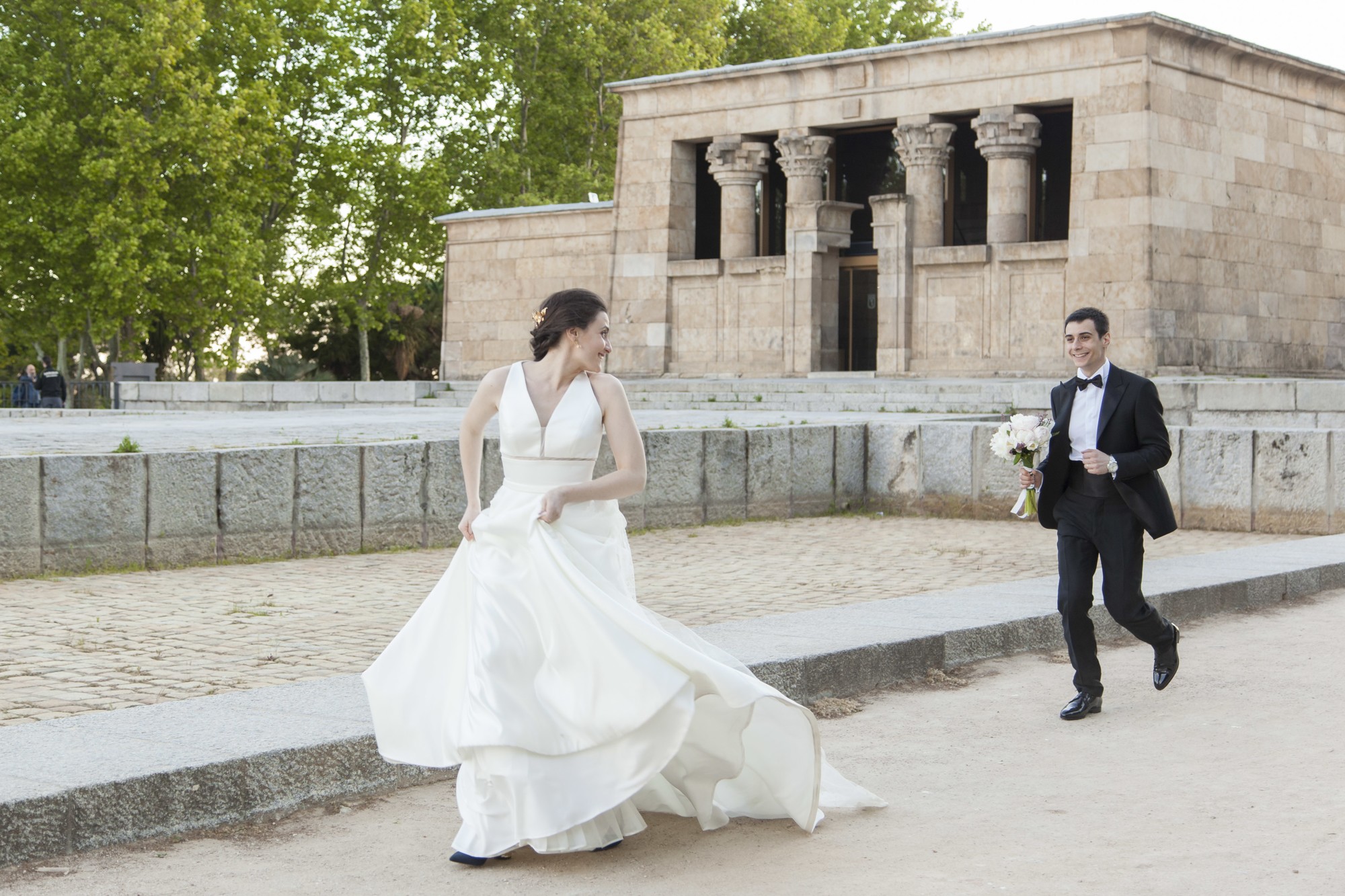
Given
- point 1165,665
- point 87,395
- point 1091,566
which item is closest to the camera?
point 1091,566

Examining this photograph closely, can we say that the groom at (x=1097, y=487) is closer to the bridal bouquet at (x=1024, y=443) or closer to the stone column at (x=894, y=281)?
the bridal bouquet at (x=1024, y=443)

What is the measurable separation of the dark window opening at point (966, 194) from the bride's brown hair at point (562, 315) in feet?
103

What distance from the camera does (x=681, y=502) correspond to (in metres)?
16.1

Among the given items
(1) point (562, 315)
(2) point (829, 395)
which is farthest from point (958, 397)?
(1) point (562, 315)

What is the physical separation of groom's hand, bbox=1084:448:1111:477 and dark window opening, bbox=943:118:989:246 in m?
29.1

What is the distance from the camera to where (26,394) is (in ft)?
123

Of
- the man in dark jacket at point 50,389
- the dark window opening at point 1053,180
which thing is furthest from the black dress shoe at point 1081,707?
the man in dark jacket at point 50,389

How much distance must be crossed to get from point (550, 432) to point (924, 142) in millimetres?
28503

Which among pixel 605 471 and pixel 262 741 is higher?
pixel 605 471

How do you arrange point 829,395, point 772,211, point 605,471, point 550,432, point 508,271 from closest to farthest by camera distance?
point 550,432 → point 605,471 → point 829,395 → point 772,211 → point 508,271

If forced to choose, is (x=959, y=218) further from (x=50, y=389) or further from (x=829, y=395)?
(x=50, y=389)

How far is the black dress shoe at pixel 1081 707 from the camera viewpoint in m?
7.55

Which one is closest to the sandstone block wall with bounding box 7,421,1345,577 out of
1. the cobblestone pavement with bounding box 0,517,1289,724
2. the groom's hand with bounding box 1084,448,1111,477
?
the cobblestone pavement with bounding box 0,517,1289,724

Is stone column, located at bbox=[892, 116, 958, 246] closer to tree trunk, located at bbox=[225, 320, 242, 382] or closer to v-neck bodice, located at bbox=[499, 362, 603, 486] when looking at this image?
tree trunk, located at bbox=[225, 320, 242, 382]
